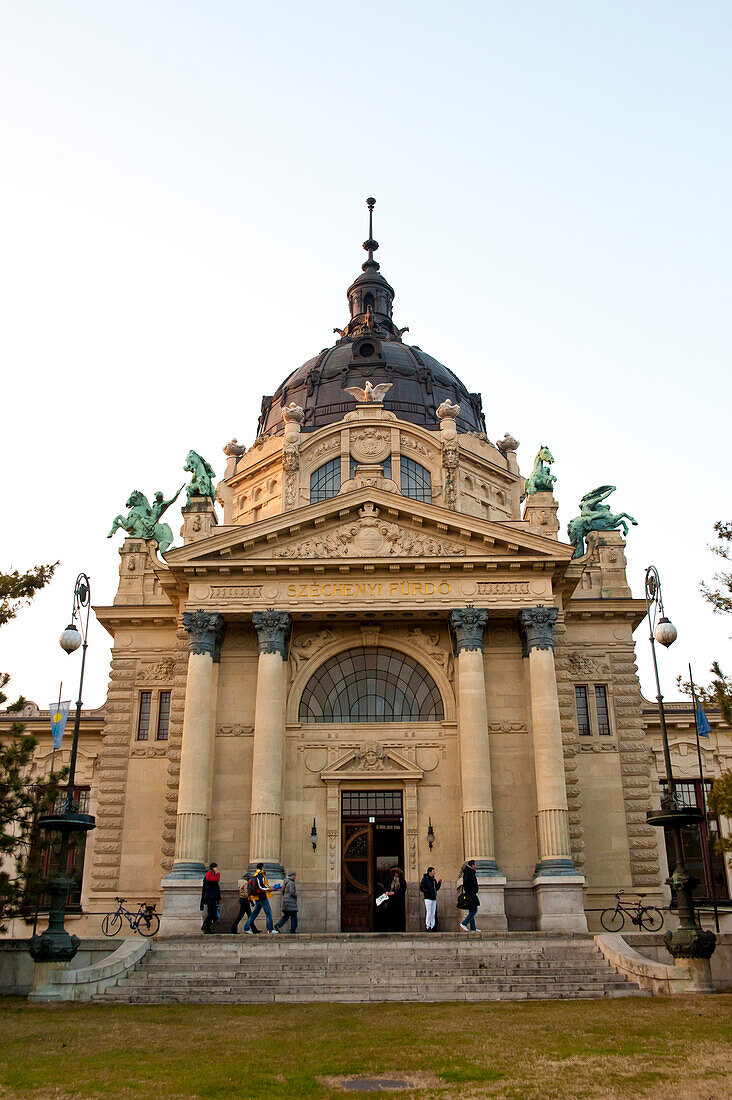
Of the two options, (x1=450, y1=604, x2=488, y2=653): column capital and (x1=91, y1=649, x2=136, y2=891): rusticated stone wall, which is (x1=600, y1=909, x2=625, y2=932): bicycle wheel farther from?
(x1=91, y1=649, x2=136, y2=891): rusticated stone wall

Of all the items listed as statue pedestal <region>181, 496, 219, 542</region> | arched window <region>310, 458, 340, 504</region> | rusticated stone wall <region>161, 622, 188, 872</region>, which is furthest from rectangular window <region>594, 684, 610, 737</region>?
statue pedestal <region>181, 496, 219, 542</region>

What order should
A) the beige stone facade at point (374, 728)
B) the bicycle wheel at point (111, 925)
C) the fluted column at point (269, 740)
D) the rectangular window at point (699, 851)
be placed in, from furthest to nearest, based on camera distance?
the rectangular window at point (699, 851) → the bicycle wheel at point (111, 925) → the beige stone facade at point (374, 728) → the fluted column at point (269, 740)

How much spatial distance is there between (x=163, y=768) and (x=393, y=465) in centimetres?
1622

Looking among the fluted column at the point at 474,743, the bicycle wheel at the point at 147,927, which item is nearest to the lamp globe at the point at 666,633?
the fluted column at the point at 474,743

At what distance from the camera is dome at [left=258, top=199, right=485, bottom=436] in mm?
47500

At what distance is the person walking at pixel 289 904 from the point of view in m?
27.2

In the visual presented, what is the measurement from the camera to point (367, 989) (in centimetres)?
2106

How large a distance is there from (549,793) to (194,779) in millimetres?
10752

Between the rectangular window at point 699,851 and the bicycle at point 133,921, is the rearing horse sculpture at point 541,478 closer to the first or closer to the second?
the rectangular window at point 699,851

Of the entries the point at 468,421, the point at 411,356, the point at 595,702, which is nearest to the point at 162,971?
the point at 595,702

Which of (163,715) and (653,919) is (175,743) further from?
(653,919)

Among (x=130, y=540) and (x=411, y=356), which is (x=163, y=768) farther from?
(x=411, y=356)

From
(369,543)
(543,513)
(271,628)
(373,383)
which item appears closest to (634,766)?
(543,513)

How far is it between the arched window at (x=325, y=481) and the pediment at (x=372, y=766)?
46.4ft
